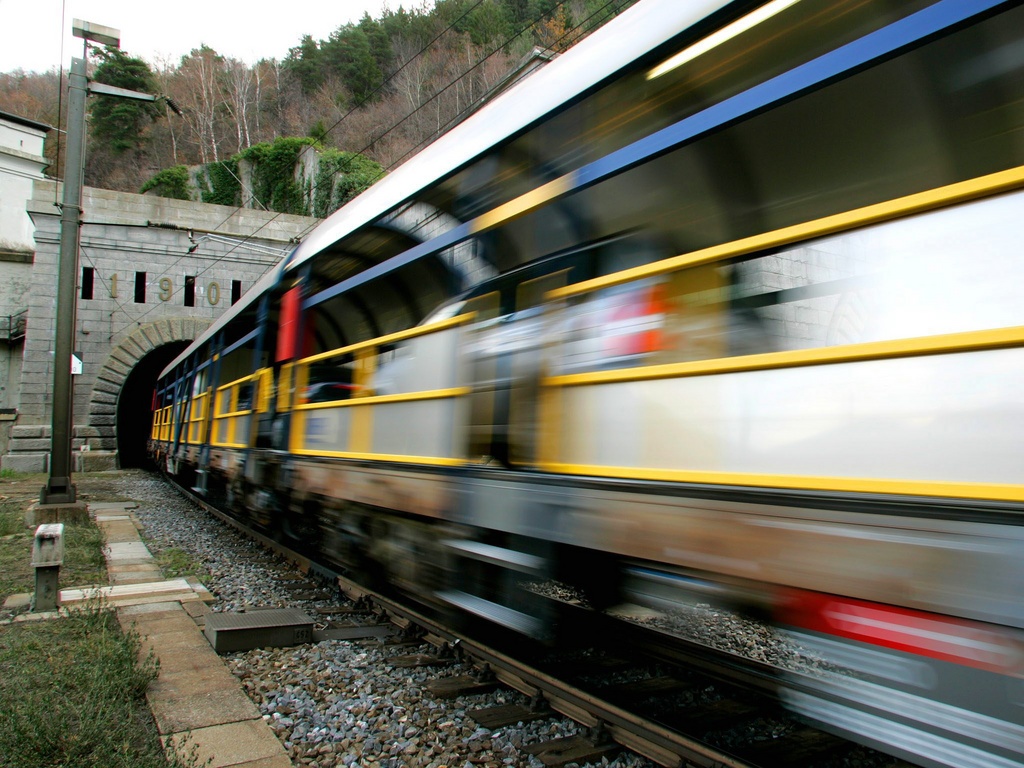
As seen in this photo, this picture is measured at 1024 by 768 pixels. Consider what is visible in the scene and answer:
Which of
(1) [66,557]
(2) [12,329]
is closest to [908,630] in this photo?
(1) [66,557]

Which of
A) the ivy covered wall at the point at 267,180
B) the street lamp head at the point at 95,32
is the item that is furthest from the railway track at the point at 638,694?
the ivy covered wall at the point at 267,180

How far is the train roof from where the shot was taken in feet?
8.44

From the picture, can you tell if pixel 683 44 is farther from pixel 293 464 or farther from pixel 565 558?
pixel 293 464

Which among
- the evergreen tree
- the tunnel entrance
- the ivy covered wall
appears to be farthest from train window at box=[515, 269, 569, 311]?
the evergreen tree

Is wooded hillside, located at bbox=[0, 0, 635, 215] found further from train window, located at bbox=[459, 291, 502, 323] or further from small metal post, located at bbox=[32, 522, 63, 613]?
train window, located at bbox=[459, 291, 502, 323]

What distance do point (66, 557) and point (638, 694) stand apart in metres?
6.23

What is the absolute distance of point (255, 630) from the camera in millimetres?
4457

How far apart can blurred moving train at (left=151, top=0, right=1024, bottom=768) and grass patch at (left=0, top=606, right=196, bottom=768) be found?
1399 mm

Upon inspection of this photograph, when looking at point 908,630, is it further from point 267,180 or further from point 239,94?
point 239,94

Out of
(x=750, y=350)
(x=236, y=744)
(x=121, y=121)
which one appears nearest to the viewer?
(x=750, y=350)

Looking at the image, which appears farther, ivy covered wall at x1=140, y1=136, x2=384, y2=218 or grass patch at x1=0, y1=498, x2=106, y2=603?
ivy covered wall at x1=140, y1=136, x2=384, y2=218

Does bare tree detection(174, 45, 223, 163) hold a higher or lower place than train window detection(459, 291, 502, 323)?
higher

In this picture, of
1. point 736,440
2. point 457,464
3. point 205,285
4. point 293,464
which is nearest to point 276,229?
point 205,285

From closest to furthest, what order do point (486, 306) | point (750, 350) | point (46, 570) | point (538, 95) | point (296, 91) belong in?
point (750, 350)
point (538, 95)
point (486, 306)
point (46, 570)
point (296, 91)
